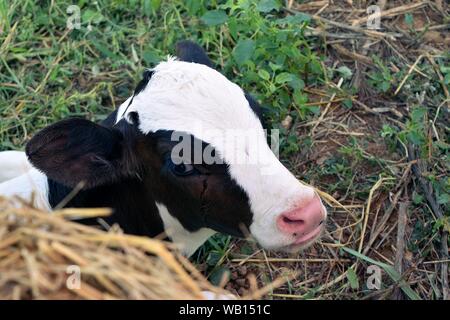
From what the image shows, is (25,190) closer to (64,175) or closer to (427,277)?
(64,175)

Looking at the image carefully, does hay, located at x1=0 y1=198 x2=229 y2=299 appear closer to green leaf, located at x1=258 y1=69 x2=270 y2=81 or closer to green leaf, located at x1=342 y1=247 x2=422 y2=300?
green leaf, located at x1=342 y1=247 x2=422 y2=300

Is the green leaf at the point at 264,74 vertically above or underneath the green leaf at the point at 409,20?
above

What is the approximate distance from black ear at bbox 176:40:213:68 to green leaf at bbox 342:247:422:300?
145 cm

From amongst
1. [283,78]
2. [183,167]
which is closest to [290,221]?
[183,167]

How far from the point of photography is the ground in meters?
5.02

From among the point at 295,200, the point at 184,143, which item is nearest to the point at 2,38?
the point at 184,143

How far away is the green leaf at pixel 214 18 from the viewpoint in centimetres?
562

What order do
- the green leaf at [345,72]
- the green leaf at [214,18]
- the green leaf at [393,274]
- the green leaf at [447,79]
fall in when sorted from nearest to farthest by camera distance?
the green leaf at [393,274] < the green leaf at [214,18] < the green leaf at [447,79] < the green leaf at [345,72]

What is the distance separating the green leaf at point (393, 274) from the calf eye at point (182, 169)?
145cm

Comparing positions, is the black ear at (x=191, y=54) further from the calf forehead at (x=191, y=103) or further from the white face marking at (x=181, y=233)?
the white face marking at (x=181, y=233)

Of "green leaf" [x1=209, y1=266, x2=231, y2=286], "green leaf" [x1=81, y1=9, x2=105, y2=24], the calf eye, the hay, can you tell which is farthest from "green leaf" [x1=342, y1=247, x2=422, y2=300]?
"green leaf" [x1=81, y1=9, x2=105, y2=24]

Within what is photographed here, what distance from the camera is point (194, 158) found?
12.9 feet

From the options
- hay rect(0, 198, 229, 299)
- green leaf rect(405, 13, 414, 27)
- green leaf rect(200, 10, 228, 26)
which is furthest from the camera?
green leaf rect(405, 13, 414, 27)

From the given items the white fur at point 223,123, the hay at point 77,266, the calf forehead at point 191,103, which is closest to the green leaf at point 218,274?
the white fur at point 223,123
